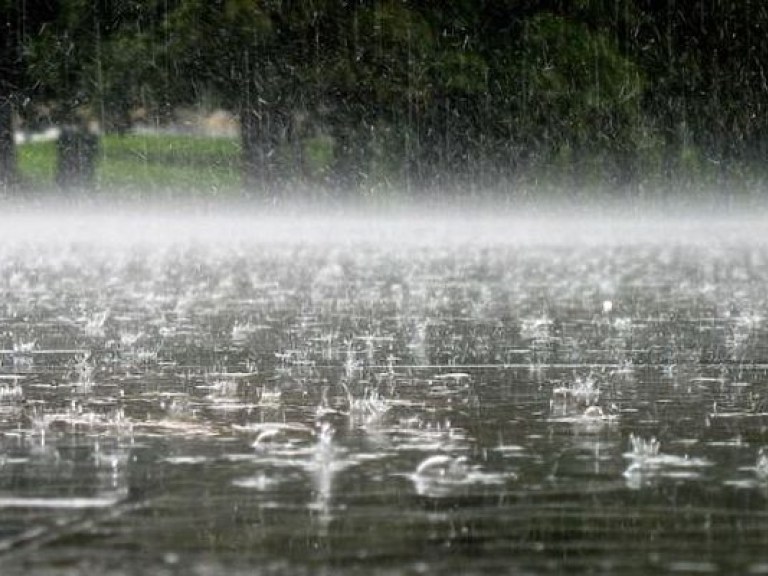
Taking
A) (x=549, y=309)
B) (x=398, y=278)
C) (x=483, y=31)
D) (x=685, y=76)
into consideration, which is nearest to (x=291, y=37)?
(x=483, y=31)

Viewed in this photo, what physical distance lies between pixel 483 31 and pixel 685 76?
15.4 feet

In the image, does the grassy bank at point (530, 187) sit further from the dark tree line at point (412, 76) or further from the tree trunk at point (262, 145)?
the tree trunk at point (262, 145)

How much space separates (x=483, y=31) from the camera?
1796 inches

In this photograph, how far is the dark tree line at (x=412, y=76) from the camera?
42.9 metres

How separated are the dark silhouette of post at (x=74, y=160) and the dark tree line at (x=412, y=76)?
133cm

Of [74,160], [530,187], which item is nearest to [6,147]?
[74,160]

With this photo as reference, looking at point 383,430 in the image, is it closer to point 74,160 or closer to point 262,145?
point 262,145

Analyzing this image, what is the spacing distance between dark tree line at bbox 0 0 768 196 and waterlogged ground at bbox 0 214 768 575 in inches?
970

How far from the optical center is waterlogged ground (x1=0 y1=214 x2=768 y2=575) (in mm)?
5285

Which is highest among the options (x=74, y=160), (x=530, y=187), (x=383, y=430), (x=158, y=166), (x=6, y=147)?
(x=158, y=166)

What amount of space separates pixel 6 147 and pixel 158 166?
12.2 m

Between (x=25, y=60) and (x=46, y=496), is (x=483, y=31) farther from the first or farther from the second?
(x=46, y=496)

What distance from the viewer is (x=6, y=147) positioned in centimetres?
4566

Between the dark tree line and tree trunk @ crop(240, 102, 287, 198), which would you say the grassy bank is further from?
tree trunk @ crop(240, 102, 287, 198)
